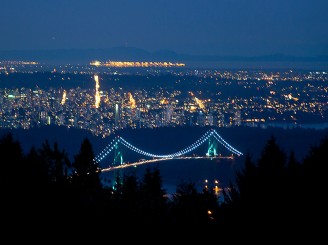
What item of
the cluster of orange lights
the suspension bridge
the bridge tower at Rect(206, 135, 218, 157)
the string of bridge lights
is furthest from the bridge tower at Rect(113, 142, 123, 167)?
the cluster of orange lights

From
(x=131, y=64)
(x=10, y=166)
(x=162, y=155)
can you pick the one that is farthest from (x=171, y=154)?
(x=131, y=64)

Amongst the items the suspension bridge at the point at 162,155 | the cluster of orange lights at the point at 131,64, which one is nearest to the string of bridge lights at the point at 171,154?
the suspension bridge at the point at 162,155

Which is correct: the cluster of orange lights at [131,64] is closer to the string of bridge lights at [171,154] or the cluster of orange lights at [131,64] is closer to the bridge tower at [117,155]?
the string of bridge lights at [171,154]

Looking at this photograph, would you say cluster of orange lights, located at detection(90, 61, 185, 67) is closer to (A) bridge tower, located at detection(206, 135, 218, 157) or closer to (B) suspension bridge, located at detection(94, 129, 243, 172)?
(B) suspension bridge, located at detection(94, 129, 243, 172)

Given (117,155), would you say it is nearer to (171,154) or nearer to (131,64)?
(171,154)

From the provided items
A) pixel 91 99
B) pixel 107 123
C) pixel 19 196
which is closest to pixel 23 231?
pixel 19 196

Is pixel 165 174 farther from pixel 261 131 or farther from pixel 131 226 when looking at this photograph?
pixel 131 226
